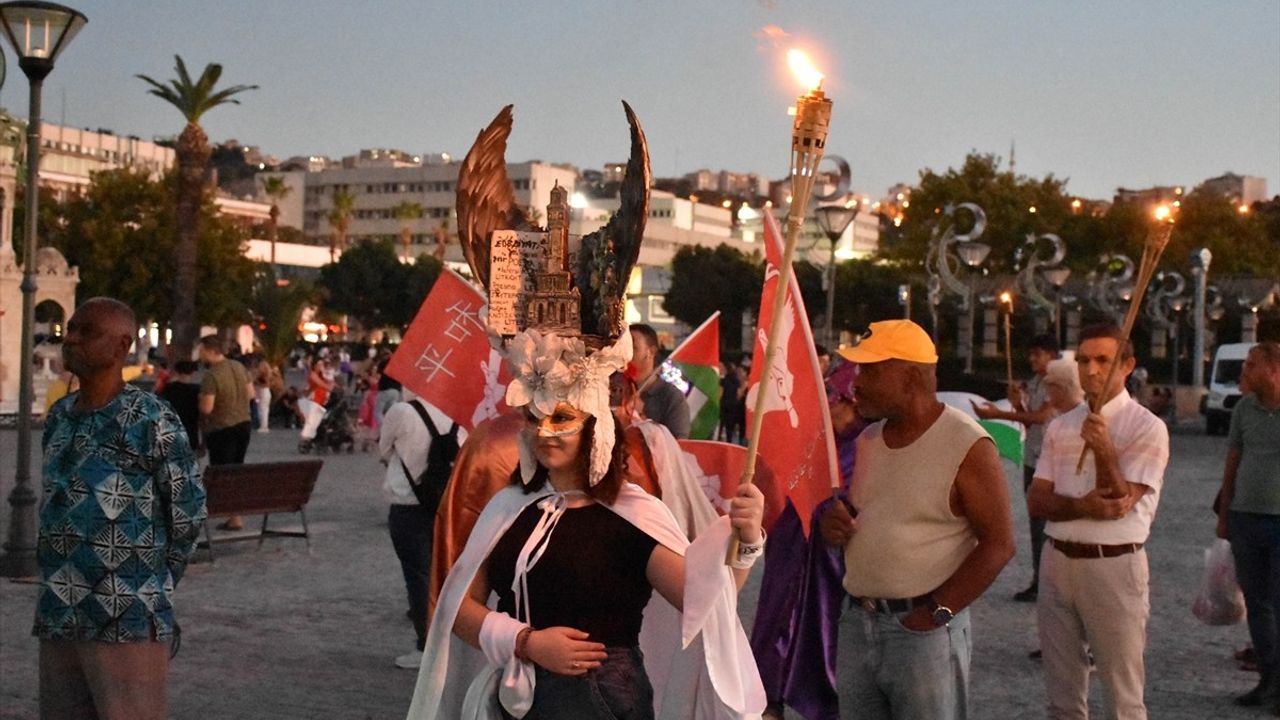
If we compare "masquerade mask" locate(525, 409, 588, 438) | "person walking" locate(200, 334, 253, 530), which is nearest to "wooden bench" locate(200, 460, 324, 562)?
"person walking" locate(200, 334, 253, 530)

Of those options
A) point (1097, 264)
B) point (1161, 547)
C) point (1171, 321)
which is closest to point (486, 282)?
point (1161, 547)

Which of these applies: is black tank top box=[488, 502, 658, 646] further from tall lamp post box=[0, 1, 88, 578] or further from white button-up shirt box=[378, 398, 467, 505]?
tall lamp post box=[0, 1, 88, 578]

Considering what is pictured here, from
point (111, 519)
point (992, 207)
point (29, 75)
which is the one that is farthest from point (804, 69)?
point (992, 207)

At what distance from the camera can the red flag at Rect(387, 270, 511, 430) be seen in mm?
7676

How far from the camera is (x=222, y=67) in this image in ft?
152

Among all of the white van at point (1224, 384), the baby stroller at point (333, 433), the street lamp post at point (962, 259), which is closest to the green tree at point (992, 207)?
the street lamp post at point (962, 259)

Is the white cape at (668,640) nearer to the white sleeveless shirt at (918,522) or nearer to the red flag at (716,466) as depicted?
the white sleeveless shirt at (918,522)

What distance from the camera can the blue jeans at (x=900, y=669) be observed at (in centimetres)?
472

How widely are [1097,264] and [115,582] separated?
77.0m

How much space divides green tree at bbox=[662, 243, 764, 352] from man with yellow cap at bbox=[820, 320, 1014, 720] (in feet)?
256

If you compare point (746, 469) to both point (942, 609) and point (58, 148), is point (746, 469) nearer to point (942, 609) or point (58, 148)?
point (942, 609)

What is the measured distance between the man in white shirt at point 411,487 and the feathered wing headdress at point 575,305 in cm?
466

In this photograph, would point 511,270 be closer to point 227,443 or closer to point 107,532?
point 107,532

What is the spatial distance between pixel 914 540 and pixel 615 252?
144cm
